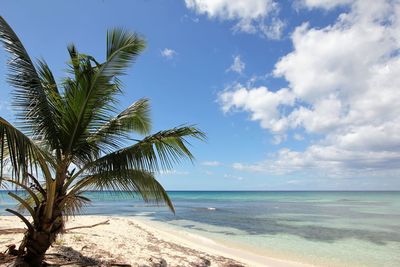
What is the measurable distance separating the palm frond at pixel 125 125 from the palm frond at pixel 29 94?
0.75m

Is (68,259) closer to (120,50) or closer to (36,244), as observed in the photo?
(36,244)

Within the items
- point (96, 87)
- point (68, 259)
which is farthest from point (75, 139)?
point (68, 259)

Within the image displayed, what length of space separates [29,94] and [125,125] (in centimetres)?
173

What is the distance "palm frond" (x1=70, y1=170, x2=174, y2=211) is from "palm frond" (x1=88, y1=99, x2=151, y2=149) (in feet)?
1.75

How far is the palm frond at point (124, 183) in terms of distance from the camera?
5.50m

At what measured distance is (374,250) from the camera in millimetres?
12336

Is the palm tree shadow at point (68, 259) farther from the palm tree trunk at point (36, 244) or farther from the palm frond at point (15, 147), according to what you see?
the palm frond at point (15, 147)

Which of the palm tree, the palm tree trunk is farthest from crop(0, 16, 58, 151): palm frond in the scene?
the palm tree trunk

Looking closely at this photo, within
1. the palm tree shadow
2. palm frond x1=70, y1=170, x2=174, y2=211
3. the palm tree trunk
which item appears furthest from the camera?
the palm tree shadow

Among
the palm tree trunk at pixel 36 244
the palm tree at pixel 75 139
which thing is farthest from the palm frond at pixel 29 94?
the palm tree trunk at pixel 36 244

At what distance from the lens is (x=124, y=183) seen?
5699mm

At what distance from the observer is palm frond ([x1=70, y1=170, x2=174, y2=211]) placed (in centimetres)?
550

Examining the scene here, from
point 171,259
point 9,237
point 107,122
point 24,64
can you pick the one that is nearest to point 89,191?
point 107,122

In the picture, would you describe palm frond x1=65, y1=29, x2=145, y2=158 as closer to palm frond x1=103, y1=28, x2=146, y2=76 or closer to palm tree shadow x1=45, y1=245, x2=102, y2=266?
palm frond x1=103, y1=28, x2=146, y2=76
